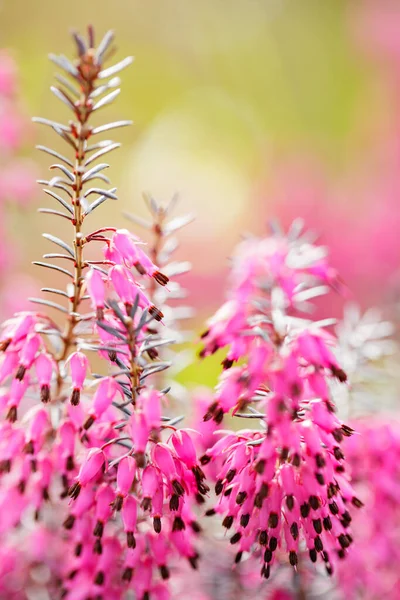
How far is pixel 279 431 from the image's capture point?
89 cm

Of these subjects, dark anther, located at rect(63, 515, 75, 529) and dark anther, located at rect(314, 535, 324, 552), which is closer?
dark anther, located at rect(314, 535, 324, 552)

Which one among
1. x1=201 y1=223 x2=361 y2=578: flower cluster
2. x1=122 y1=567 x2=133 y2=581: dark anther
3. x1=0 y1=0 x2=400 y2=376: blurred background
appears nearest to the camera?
x1=201 y1=223 x2=361 y2=578: flower cluster

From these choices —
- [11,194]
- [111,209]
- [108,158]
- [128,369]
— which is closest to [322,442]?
[128,369]

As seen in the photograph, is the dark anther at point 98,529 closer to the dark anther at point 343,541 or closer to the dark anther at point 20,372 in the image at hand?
the dark anther at point 20,372

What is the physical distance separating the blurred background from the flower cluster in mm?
3234

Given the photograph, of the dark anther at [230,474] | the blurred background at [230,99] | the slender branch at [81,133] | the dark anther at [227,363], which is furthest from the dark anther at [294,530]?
the blurred background at [230,99]

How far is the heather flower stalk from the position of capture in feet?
3.21

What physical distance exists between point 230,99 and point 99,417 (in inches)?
267

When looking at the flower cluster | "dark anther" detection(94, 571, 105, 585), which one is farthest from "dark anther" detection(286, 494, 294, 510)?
→ "dark anther" detection(94, 571, 105, 585)

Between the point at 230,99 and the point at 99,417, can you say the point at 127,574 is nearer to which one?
the point at 99,417

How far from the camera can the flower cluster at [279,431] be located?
0.91 m

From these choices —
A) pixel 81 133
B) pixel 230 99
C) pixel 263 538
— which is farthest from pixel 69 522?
pixel 230 99

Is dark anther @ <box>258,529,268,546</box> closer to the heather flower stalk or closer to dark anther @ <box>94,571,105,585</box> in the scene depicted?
the heather flower stalk

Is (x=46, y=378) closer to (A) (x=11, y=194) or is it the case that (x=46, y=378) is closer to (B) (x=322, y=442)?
(B) (x=322, y=442)
